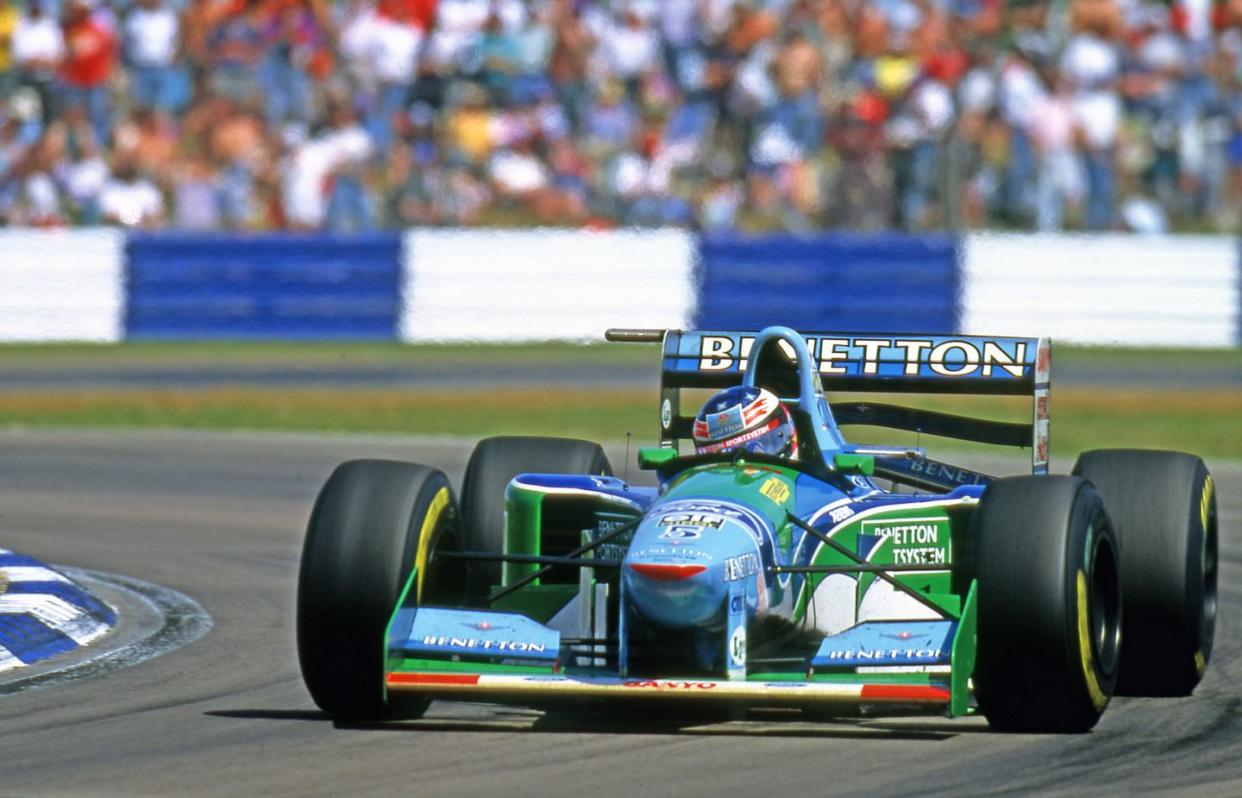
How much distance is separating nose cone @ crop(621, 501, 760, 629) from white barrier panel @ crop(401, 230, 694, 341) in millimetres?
17506

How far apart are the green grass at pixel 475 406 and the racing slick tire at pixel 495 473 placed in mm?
8785

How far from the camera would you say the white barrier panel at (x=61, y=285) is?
24.3 meters

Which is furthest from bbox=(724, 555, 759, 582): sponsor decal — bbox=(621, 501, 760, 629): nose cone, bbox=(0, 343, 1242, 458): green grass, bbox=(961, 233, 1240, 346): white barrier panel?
bbox=(961, 233, 1240, 346): white barrier panel

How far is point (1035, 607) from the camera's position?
6.77m

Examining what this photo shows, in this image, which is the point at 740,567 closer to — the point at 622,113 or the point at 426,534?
the point at 426,534

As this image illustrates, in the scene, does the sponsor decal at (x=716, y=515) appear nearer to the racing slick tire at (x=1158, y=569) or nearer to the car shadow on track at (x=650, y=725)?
the car shadow on track at (x=650, y=725)

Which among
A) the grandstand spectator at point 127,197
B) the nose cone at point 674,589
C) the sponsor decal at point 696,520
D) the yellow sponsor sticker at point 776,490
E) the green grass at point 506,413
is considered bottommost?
the green grass at point 506,413

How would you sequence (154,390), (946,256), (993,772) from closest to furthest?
(993,772), (154,390), (946,256)

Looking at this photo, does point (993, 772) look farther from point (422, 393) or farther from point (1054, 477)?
point (422, 393)

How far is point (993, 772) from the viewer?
6.34 meters

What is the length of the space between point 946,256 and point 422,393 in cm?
620

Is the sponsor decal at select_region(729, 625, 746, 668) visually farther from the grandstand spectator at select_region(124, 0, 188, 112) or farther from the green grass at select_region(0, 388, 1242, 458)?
the grandstand spectator at select_region(124, 0, 188, 112)

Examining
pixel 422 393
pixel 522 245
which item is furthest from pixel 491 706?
pixel 522 245

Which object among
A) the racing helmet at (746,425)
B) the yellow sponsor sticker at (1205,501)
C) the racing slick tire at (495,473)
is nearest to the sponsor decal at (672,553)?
Answer: the racing helmet at (746,425)
